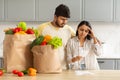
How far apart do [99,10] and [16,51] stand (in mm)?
2411

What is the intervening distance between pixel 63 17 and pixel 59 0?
61.8 inches

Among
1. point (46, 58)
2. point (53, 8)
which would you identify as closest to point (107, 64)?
point (53, 8)


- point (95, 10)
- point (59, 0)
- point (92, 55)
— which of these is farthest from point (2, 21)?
point (92, 55)

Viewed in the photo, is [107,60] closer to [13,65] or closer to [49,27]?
[49,27]

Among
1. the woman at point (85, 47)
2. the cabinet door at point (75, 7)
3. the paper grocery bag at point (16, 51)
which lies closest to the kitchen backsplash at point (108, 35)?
the cabinet door at point (75, 7)

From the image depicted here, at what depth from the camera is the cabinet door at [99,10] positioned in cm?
394

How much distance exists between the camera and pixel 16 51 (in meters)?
1.79

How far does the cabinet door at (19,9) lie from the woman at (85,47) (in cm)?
162

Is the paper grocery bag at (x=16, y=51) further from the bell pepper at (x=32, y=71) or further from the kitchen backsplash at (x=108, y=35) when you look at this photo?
the kitchen backsplash at (x=108, y=35)

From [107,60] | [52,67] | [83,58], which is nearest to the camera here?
[52,67]

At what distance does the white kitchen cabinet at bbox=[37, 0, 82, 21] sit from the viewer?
3959mm

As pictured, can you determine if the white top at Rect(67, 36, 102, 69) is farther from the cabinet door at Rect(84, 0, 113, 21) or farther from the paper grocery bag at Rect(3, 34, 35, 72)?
the cabinet door at Rect(84, 0, 113, 21)

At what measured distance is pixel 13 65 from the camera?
1811mm

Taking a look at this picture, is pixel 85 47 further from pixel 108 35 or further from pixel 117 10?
pixel 108 35
